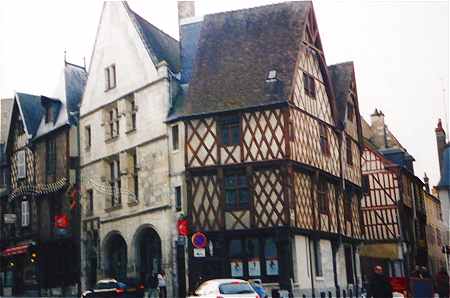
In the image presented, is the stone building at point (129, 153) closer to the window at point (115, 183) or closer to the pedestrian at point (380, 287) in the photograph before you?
the window at point (115, 183)

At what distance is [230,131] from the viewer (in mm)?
25594

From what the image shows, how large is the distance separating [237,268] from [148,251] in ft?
15.7

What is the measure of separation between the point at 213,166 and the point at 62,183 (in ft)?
32.6

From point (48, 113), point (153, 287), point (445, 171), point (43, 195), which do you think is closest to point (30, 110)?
point (48, 113)

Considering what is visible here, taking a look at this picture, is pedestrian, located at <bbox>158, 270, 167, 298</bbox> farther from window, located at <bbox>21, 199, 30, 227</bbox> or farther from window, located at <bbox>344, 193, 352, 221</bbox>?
window, located at <bbox>21, 199, 30, 227</bbox>

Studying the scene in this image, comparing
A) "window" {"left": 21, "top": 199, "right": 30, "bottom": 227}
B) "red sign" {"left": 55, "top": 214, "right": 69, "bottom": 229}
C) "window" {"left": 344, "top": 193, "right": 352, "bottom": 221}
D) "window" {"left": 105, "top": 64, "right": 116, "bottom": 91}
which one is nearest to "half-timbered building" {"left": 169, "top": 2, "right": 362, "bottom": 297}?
"window" {"left": 344, "top": 193, "right": 352, "bottom": 221}

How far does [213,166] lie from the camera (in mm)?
25234

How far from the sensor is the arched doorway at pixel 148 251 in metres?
27.5

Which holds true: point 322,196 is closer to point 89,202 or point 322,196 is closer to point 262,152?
point 262,152

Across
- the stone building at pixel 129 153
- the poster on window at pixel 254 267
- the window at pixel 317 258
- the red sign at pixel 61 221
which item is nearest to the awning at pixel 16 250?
the red sign at pixel 61 221

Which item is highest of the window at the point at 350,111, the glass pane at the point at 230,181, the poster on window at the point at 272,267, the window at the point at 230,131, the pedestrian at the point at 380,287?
the window at the point at 350,111

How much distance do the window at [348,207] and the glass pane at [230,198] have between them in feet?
23.3

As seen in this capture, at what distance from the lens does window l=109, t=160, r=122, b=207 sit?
1158 inches

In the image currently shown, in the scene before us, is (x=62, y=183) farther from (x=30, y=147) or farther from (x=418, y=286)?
(x=418, y=286)
